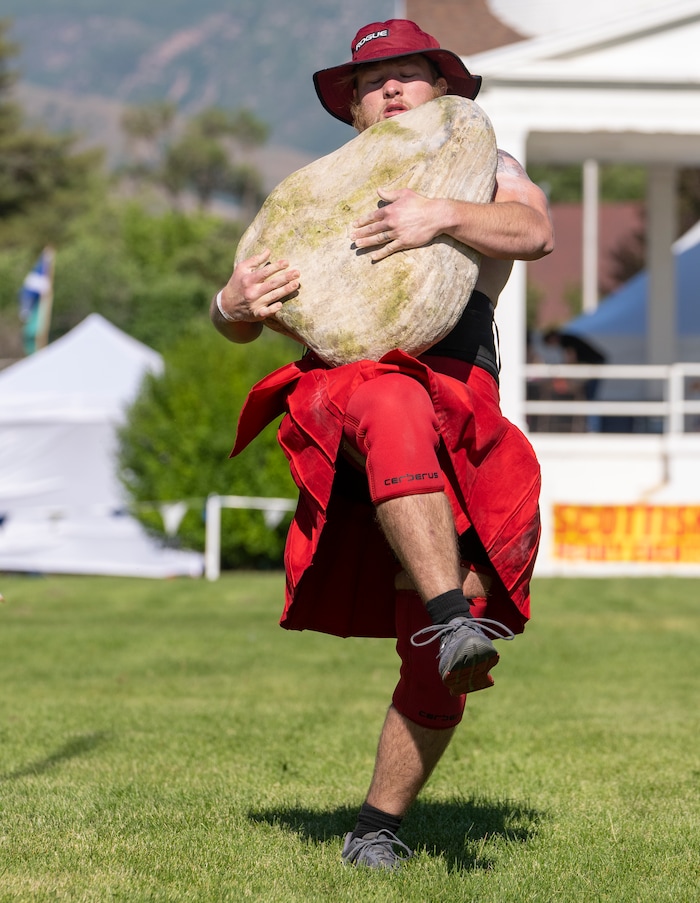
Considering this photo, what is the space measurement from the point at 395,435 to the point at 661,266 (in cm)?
1746

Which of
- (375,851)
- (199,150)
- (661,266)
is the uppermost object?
(199,150)

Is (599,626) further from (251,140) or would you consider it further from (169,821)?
(251,140)

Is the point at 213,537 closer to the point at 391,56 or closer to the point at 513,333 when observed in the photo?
the point at 513,333

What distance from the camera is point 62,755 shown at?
219 inches

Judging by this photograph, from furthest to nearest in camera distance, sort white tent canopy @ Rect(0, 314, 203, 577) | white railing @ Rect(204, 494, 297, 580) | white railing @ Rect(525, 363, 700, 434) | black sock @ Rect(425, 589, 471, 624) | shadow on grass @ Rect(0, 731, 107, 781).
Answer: white tent canopy @ Rect(0, 314, 203, 577) → white railing @ Rect(525, 363, 700, 434) → white railing @ Rect(204, 494, 297, 580) → shadow on grass @ Rect(0, 731, 107, 781) → black sock @ Rect(425, 589, 471, 624)

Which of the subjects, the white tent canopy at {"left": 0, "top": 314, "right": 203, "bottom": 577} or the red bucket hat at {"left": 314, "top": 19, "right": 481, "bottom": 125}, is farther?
the white tent canopy at {"left": 0, "top": 314, "right": 203, "bottom": 577}

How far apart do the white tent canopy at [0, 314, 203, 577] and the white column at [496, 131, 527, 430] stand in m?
4.42

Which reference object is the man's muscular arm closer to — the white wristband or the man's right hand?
the man's right hand

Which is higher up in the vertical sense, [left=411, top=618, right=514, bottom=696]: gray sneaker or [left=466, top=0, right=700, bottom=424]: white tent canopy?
[left=466, top=0, right=700, bottom=424]: white tent canopy

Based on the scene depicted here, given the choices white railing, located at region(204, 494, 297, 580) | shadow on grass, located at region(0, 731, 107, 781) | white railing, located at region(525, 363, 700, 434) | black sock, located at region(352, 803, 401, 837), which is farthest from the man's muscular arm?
white railing, located at region(525, 363, 700, 434)

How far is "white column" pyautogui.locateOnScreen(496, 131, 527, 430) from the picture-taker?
16.4m

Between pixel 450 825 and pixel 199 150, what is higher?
pixel 199 150

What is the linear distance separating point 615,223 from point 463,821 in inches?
2394

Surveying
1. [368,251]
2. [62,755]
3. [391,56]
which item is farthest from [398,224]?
[62,755]
